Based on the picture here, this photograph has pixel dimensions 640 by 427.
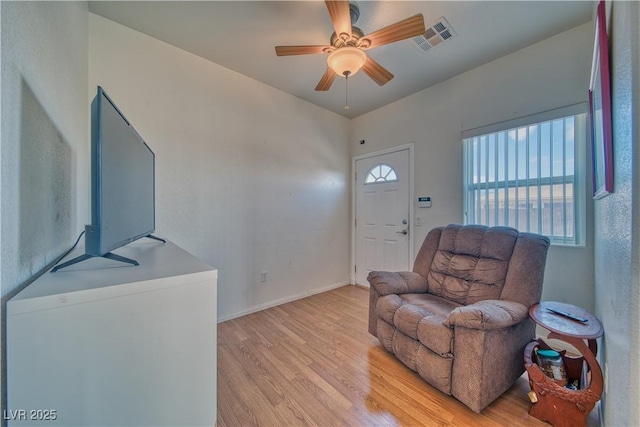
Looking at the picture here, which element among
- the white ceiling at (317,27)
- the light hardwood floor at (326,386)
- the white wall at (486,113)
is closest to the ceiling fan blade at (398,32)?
the white ceiling at (317,27)

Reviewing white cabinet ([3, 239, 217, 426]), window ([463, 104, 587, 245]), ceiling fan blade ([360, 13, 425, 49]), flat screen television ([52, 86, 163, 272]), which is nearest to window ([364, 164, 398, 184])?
window ([463, 104, 587, 245])

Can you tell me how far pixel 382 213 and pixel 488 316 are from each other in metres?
2.24

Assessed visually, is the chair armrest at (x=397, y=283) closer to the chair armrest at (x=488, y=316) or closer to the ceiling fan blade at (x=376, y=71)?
the chair armrest at (x=488, y=316)

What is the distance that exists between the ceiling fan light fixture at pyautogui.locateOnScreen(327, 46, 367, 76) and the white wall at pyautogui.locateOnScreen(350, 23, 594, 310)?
5.19 feet

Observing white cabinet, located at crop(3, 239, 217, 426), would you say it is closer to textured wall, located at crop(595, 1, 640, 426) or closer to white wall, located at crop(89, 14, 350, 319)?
textured wall, located at crop(595, 1, 640, 426)

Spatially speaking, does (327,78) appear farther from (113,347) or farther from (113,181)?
(113,347)

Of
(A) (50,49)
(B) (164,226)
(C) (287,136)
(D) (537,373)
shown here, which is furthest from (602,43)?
(B) (164,226)

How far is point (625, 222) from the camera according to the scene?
86cm

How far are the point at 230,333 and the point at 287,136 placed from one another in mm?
2370

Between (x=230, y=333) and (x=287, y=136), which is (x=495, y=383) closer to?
(x=230, y=333)

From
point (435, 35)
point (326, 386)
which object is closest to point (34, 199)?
point (326, 386)

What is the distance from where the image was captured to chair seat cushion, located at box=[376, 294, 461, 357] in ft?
4.84

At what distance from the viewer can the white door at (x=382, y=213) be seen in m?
3.26

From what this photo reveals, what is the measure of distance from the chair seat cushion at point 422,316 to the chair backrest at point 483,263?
168 mm
